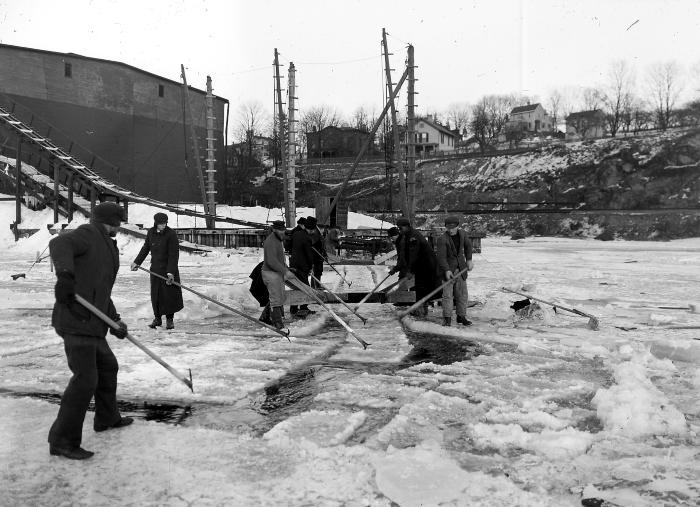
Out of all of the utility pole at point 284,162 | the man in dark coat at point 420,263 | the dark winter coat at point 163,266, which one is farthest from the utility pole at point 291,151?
the dark winter coat at point 163,266

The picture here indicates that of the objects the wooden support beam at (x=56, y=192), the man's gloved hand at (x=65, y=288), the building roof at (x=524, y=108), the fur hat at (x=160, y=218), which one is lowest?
the man's gloved hand at (x=65, y=288)

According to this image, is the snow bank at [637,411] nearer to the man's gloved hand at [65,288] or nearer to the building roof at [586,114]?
the man's gloved hand at [65,288]

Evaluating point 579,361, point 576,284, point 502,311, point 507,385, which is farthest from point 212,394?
point 576,284

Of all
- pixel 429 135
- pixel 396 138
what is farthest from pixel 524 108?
pixel 396 138

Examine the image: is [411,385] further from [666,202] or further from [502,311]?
[666,202]

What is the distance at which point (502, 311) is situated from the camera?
10547mm

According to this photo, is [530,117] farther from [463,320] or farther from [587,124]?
[463,320]

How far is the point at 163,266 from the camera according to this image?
8969 millimetres

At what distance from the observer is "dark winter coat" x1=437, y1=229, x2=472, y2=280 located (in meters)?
9.31

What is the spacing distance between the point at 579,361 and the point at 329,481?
173 inches

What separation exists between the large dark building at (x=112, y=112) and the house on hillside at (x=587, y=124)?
192ft

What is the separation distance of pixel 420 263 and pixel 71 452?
6845mm

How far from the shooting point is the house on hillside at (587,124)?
83.2 metres

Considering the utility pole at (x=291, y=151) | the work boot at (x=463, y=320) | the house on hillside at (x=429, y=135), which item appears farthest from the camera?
the house on hillside at (x=429, y=135)
